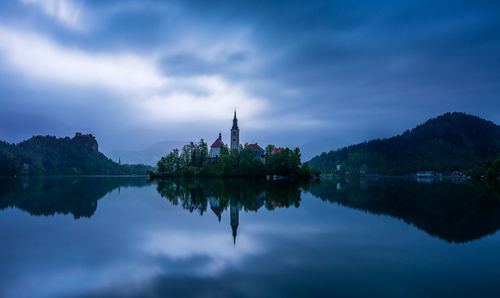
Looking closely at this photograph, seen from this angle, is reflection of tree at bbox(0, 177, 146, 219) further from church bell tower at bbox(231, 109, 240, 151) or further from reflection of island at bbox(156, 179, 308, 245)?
church bell tower at bbox(231, 109, 240, 151)

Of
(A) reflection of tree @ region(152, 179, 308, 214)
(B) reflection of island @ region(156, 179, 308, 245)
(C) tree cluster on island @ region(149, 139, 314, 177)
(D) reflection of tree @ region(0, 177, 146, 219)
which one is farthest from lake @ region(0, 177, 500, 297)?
(C) tree cluster on island @ region(149, 139, 314, 177)

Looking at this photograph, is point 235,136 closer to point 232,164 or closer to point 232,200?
point 232,164

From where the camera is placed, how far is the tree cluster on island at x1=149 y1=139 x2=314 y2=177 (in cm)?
10188

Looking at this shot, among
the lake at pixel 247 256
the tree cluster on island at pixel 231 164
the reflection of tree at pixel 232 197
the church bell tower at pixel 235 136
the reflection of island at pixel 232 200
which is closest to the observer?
the lake at pixel 247 256

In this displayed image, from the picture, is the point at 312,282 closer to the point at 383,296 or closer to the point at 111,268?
the point at 383,296

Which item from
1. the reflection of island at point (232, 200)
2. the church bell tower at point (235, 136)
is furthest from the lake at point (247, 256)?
the church bell tower at point (235, 136)

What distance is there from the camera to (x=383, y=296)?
7.25 metres

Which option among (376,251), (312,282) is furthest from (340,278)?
(376,251)

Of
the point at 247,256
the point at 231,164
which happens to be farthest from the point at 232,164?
the point at 247,256

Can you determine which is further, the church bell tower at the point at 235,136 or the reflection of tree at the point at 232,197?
the church bell tower at the point at 235,136

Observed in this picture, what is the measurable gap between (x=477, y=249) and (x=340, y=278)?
724cm

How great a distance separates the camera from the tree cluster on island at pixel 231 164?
334 ft

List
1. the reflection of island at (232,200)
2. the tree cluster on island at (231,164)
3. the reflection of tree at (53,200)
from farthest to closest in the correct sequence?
the tree cluster on island at (231,164)
the reflection of island at (232,200)
the reflection of tree at (53,200)

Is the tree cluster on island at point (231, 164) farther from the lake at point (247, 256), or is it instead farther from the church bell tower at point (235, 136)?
the lake at point (247, 256)
